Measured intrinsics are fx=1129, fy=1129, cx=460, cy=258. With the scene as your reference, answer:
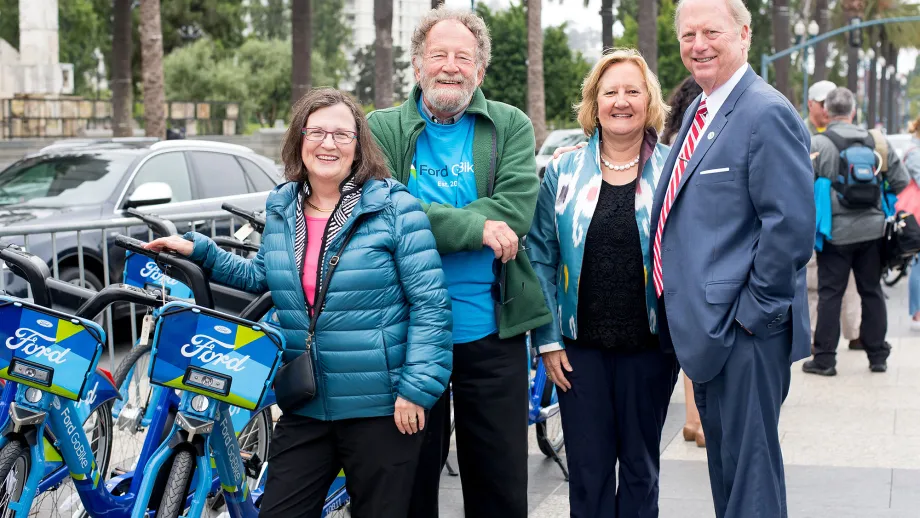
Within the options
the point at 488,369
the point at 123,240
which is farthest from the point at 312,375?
the point at 123,240

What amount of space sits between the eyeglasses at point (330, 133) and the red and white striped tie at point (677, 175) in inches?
40.6

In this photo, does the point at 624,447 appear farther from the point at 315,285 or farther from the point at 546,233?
the point at 315,285

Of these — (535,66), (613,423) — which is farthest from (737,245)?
(535,66)

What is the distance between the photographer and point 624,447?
13.1 feet

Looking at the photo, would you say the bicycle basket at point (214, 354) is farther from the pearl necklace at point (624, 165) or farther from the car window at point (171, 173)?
the car window at point (171, 173)

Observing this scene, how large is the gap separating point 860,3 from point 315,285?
161ft

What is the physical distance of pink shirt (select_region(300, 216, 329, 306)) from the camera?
3.43 meters

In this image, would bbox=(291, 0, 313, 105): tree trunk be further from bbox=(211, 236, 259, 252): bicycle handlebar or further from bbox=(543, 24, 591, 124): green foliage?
bbox=(543, 24, 591, 124): green foliage

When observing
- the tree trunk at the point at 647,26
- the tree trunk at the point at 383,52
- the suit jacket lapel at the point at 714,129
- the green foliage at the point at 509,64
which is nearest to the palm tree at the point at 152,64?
the tree trunk at the point at 383,52

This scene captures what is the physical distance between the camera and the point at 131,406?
520 cm

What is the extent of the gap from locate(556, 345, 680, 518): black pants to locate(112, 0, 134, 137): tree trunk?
2322 centimetres

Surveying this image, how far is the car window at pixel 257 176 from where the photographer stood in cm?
1038

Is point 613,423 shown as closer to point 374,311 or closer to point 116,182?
point 374,311

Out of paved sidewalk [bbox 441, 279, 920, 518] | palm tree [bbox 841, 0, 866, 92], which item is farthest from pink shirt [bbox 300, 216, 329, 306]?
palm tree [bbox 841, 0, 866, 92]
